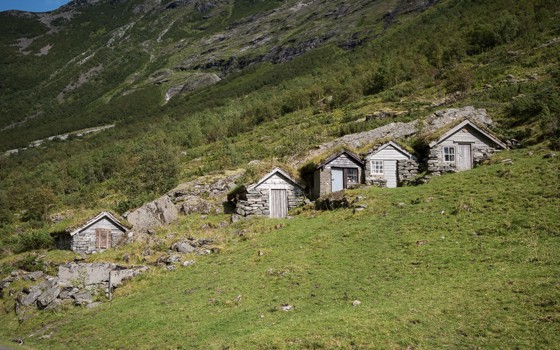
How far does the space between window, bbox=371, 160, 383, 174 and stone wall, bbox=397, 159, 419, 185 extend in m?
1.42

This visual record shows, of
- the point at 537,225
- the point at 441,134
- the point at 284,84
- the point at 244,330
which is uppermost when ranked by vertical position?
the point at 284,84

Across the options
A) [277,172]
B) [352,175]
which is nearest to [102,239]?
[277,172]

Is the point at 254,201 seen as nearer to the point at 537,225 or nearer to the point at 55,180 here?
the point at 537,225

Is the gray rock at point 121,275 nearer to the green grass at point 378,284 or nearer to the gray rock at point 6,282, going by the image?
the green grass at point 378,284

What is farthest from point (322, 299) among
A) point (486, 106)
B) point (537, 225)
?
point (486, 106)

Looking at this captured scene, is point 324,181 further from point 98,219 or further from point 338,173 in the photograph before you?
point 98,219

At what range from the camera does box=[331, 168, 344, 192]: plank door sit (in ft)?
134

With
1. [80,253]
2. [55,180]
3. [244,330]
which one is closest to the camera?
[244,330]

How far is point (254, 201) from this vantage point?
3947 centimetres

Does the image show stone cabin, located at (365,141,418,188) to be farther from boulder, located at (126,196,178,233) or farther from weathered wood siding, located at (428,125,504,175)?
boulder, located at (126,196,178,233)

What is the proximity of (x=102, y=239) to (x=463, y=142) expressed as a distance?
29.6 m

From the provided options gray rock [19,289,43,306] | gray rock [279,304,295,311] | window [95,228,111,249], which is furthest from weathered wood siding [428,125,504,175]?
gray rock [19,289,43,306]

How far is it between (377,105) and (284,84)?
74964 millimetres

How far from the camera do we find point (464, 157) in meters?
40.5
